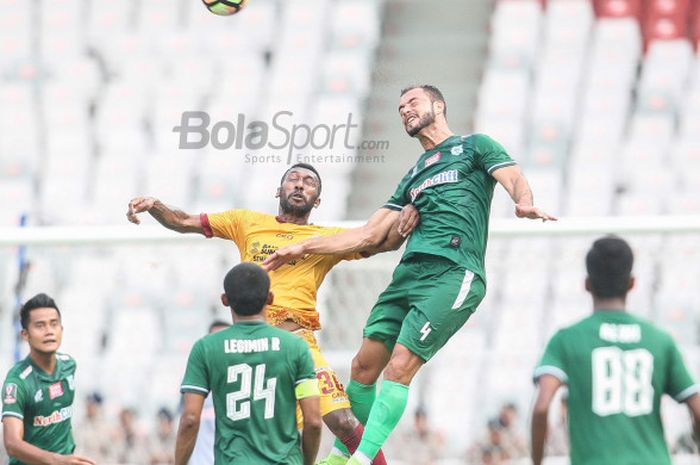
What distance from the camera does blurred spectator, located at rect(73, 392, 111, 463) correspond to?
33.7 feet

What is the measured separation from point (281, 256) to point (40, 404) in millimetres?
1461

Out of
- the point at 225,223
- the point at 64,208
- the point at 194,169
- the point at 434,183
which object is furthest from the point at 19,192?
Result: the point at 434,183

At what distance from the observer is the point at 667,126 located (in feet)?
52.4

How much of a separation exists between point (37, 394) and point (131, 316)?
21.5ft

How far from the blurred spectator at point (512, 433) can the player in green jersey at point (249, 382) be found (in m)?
4.75

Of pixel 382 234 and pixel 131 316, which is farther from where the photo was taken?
pixel 131 316

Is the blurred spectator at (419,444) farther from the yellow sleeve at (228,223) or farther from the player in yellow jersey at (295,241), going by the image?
the yellow sleeve at (228,223)

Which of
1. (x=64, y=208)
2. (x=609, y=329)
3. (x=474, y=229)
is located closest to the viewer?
(x=609, y=329)

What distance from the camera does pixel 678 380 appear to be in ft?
18.2

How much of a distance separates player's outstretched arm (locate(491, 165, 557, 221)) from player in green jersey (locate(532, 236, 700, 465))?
1.08 m

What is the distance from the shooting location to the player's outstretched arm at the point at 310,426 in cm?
615

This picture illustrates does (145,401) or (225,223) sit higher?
(225,223)

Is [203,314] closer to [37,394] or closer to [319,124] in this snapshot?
[319,124]

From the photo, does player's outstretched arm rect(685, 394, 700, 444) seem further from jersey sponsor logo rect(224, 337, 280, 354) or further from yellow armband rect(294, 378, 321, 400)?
jersey sponsor logo rect(224, 337, 280, 354)
